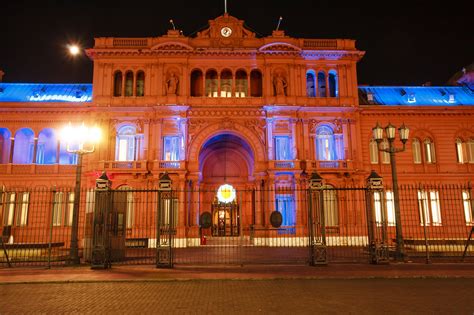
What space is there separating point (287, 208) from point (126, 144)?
15.8m

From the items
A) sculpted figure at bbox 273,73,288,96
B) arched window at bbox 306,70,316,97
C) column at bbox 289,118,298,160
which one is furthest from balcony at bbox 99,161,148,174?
arched window at bbox 306,70,316,97

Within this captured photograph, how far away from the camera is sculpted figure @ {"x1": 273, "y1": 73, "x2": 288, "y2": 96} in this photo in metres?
34.3

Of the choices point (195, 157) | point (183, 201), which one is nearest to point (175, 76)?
point (195, 157)

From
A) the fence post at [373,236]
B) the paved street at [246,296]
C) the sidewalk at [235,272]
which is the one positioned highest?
the fence post at [373,236]

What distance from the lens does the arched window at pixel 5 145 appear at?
34.4 m

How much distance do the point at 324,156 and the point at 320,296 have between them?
2498cm

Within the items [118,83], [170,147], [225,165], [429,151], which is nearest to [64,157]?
[118,83]

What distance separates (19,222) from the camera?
3272 cm

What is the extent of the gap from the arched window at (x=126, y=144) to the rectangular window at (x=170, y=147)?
2.86m

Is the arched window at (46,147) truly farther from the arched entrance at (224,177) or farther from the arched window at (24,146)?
the arched entrance at (224,177)

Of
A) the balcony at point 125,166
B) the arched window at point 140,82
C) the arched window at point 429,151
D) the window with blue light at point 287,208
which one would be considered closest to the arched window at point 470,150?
the arched window at point 429,151

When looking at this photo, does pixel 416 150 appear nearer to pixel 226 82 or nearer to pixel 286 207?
pixel 286 207

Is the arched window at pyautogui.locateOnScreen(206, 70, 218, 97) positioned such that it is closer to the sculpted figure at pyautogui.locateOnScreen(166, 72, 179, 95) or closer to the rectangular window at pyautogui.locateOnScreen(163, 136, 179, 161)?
the sculpted figure at pyautogui.locateOnScreen(166, 72, 179, 95)

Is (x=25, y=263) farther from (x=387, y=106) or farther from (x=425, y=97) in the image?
(x=425, y=97)
